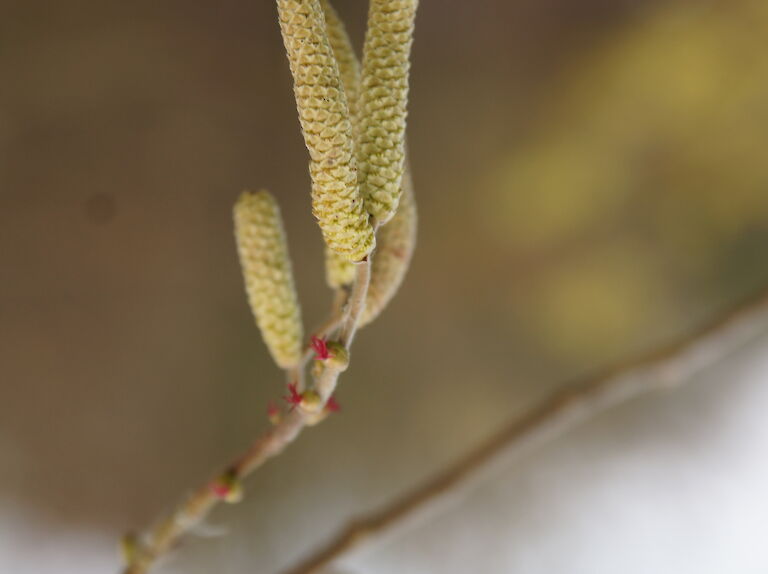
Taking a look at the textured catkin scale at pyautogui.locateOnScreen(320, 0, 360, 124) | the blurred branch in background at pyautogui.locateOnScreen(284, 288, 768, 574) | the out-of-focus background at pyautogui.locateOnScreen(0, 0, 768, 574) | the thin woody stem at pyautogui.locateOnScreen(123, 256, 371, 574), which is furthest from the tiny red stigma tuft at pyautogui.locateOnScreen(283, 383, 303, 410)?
the out-of-focus background at pyautogui.locateOnScreen(0, 0, 768, 574)

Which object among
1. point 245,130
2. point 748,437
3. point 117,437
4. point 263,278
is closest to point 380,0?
point 263,278

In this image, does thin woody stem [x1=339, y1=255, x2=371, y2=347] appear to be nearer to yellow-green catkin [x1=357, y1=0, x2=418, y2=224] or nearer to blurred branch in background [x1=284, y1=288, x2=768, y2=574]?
yellow-green catkin [x1=357, y1=0, x2=418, y2=224]

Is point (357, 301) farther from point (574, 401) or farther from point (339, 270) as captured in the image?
point (574, 401)

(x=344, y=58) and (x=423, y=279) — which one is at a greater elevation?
(x=344, y=58)

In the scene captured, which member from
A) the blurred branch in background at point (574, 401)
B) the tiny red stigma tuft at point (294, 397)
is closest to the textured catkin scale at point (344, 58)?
the tiny red stigma tuft at point (294, 397)

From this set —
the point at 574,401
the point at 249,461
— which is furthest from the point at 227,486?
the point at 574,401

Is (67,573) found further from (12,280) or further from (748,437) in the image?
(748,437)

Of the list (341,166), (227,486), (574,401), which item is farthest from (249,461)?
(574,401)

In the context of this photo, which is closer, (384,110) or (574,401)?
(384,110)
